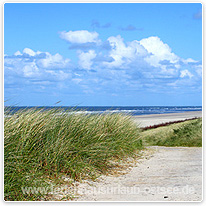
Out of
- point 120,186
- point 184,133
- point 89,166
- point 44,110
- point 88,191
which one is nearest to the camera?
point 88,191

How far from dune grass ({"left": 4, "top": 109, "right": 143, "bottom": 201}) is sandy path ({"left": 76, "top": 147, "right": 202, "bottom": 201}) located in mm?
496

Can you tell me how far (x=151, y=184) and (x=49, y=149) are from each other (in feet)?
6.88

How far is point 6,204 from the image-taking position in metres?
4.44

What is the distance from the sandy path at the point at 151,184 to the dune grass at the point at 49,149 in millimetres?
496

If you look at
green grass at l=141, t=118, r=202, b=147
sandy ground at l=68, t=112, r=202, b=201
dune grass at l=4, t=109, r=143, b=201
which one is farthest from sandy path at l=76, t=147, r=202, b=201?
green grass at l=141, t=118, r=202, b=147

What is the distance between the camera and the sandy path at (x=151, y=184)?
199 inches

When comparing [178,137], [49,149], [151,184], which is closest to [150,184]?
[151,184]

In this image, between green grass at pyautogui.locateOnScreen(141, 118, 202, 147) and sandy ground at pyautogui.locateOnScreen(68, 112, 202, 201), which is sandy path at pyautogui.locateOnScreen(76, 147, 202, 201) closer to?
sandy ground at pyautogui.locateOnScreen(68, 112, 202, 201)

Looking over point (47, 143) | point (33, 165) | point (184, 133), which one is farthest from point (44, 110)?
point (184, 133)

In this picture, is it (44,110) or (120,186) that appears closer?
(120,186)

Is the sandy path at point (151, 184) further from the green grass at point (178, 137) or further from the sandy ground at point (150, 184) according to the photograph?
the green grass at point (178, 137)

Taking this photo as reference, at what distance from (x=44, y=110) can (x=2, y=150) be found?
224 centimetres

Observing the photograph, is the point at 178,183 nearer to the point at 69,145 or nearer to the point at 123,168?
the point at 123,168

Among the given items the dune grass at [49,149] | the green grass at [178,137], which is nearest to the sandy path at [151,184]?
the dune grass at [49,149]
